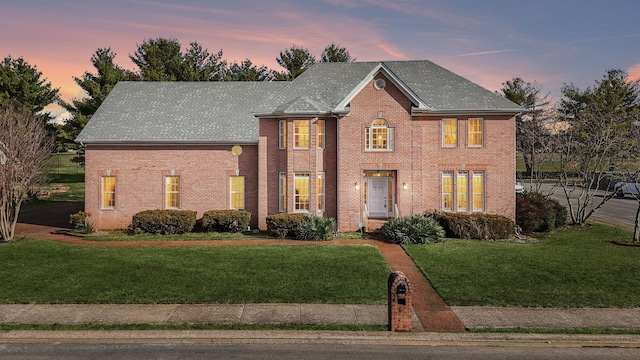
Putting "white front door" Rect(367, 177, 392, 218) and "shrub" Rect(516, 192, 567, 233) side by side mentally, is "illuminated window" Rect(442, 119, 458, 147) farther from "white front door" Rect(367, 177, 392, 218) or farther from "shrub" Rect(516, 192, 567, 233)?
"shrub" Rect(516, 192, 567, 233)

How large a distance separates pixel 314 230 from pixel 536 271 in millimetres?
10237

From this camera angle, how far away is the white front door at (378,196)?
23.2 m

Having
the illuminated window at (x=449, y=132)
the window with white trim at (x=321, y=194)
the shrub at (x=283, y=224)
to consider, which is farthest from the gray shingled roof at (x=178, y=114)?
the illuminated window at (x=449, y=132)

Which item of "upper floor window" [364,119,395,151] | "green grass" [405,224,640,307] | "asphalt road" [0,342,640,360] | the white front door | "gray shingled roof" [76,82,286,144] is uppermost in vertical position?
"gray shingled roof" [76,82,286,144]

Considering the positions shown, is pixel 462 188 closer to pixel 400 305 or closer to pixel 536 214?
pixel 536 214

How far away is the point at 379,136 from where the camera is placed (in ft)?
73.4

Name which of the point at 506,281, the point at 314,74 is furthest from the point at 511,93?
the point at 506,281

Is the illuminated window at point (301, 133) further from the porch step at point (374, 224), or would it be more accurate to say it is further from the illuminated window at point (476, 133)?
the illuminated window at point (476, 133)

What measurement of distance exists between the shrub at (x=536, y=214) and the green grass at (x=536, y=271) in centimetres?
185

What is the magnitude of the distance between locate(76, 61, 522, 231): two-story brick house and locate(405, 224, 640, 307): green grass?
4.50 metres

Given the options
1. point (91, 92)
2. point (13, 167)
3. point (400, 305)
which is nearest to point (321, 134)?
point (400, 305)

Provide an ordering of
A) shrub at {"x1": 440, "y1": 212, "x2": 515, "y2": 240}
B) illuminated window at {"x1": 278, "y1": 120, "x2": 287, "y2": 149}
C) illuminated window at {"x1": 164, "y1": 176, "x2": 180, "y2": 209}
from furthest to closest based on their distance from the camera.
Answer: illuminated window at {"x1": 164, "y1": 176, "x2": 180, "y2": 209} < illuminated window at {"x1": 278, "y1": 120, "x2": 287, "y2": 149} < shrub at {"x1": 440, "y1": 212, "x2": 515, "y2": 240}

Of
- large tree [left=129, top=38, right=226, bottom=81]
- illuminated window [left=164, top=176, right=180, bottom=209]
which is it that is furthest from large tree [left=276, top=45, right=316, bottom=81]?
illuminated window [left=164, top=176, right=180, bottom=209]

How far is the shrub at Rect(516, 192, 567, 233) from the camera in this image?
74.8ft
